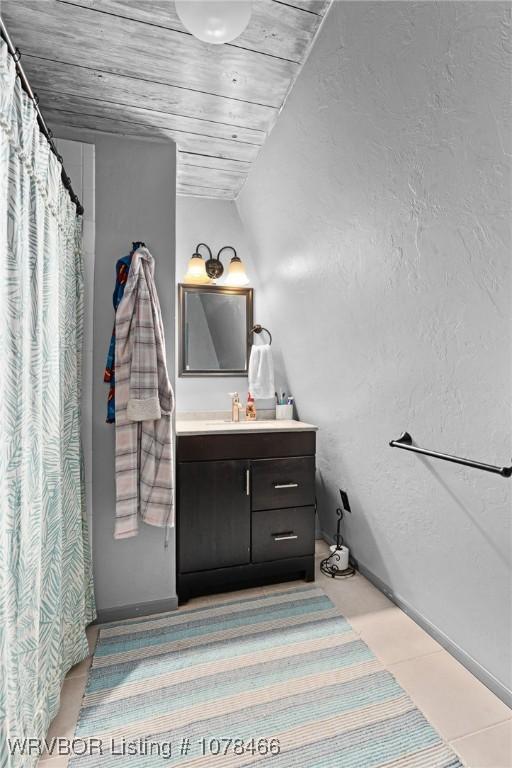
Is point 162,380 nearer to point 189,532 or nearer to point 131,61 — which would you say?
point 189,532

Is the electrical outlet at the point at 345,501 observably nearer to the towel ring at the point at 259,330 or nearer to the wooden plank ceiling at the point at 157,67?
the towel ring at the point at 259,330

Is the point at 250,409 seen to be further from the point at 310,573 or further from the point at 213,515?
the point at 310,573

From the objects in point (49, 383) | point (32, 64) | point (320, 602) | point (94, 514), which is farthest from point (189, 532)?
point (32, 64)

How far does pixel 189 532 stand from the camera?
2.06 metres

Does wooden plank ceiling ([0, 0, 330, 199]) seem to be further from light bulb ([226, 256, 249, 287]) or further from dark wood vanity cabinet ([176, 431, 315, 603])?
dark wood vanity cabinet ([176, 431, 315, 603])

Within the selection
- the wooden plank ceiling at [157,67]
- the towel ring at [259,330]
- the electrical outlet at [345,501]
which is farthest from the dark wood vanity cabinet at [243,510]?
the wooden plank ceiling at [157,67]

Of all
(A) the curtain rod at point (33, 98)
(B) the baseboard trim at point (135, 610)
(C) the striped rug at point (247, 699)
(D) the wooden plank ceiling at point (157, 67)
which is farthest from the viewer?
(B) the baseboard trim at point (135, 610)

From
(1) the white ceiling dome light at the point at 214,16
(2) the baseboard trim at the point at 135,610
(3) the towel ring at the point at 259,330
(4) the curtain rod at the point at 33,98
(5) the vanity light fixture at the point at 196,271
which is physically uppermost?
(1) the white ceiling dome light at the point at 214,16

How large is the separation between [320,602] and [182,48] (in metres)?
2.51

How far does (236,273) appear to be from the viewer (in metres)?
2.77

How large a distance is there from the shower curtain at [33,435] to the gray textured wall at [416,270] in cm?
110

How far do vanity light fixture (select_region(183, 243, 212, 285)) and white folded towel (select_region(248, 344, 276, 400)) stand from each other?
23.5 inches

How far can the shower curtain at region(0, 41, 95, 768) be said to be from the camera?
0.95 m

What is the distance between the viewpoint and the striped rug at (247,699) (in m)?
1.23
